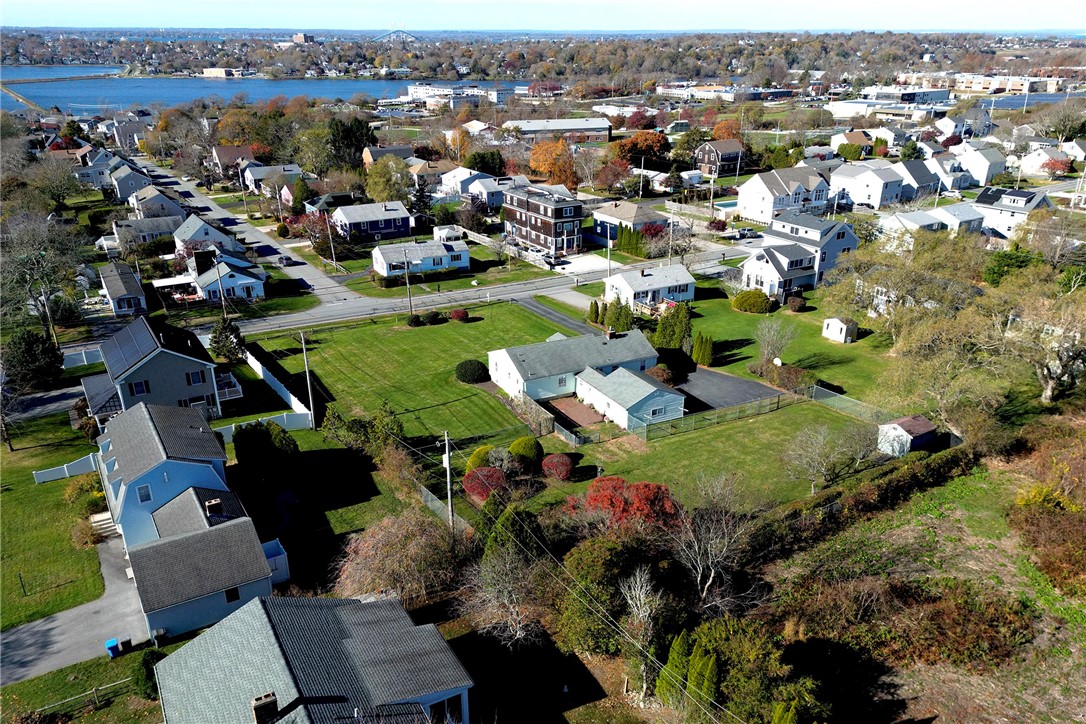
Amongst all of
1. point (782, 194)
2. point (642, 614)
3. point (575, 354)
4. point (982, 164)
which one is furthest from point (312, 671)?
point (982, 164)

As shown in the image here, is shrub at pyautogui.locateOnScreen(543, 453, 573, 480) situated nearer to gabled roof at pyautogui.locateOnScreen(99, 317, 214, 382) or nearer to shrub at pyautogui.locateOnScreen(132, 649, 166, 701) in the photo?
shrub at pyautogui.locateOnScreen(132, 649, 166, 701)

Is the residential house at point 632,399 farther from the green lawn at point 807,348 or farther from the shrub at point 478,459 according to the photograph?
the shrub at point 478,459

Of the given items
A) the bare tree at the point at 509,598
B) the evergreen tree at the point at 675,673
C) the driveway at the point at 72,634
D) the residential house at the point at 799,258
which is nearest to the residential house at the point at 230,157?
the residential house at the point at 799,258

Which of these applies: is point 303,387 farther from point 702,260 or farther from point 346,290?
point 702,260

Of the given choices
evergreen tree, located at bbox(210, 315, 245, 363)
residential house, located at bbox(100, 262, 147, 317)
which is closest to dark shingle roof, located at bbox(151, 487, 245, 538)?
evergreen tree, located at bbox(210, 315, 245, 363)

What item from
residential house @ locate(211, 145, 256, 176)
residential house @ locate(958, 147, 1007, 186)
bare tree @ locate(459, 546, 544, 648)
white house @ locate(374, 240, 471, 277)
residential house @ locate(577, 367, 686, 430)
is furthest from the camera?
residential house @ locate(211, 145, 256, 176)

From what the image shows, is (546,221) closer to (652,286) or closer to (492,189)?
(652,286)
